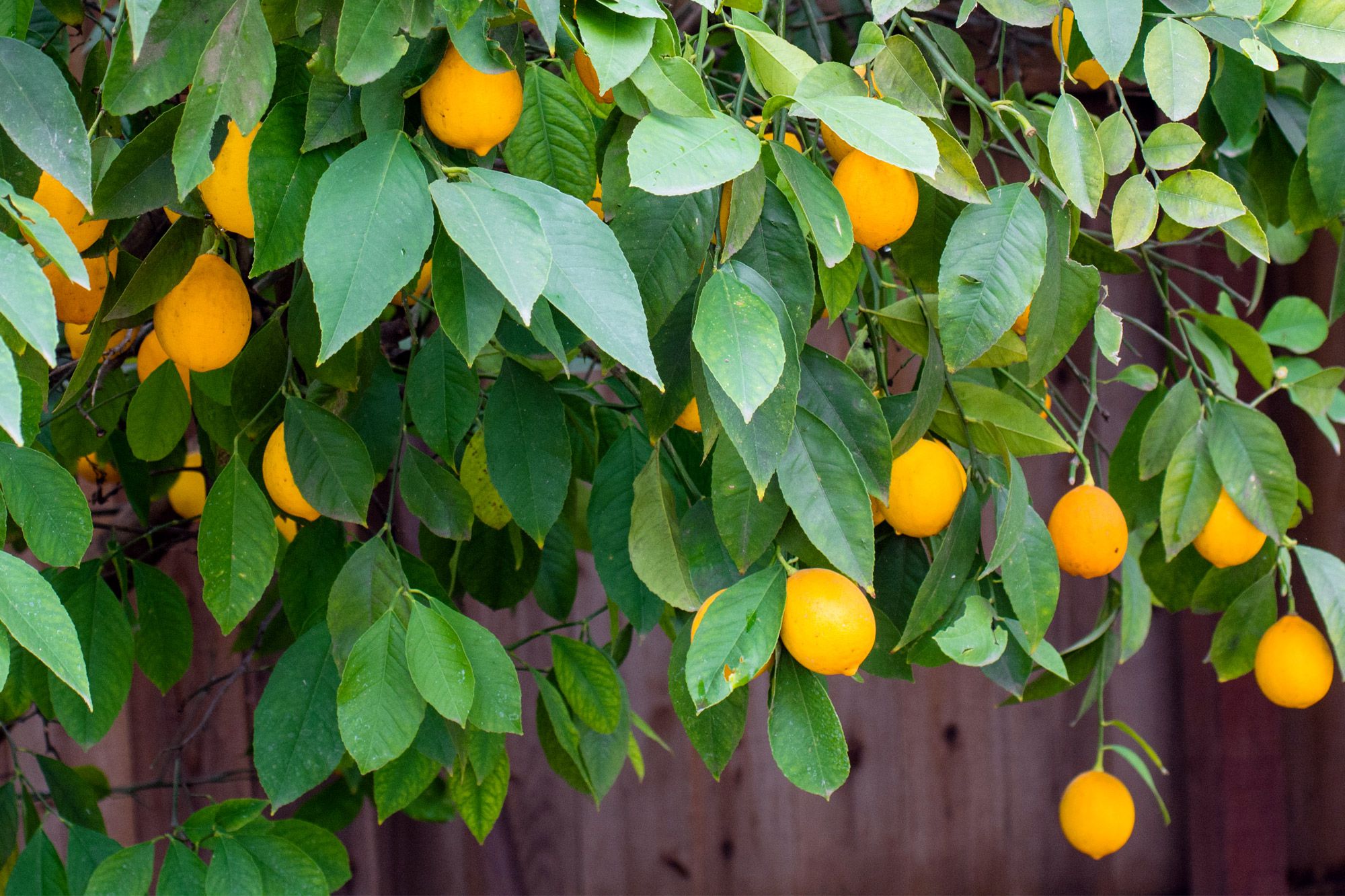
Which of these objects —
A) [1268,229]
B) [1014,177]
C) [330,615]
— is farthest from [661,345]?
[1014,177]

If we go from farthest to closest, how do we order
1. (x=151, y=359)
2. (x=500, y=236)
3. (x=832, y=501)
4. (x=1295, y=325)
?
1. (x=1295, y=325)
2. (x=151, y=359)
3. (x=832, y=501)
4. (x=500, y=236)

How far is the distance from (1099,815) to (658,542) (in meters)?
0.66

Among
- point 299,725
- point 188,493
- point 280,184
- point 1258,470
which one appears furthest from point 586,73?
point 188,493

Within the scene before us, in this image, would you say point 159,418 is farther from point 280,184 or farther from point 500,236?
point 500,236

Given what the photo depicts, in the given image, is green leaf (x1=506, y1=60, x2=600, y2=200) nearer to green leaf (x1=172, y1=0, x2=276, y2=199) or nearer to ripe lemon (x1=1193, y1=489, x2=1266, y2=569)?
green leaf (x1=172, y1=0, x2=276, y2=199)

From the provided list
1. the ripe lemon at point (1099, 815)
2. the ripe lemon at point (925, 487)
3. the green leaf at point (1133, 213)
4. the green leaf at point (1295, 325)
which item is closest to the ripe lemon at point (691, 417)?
the ripe lemon at point (925, 487)

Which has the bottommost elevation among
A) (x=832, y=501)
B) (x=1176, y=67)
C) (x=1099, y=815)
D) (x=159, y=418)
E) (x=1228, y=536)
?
(x=1099, y=815)

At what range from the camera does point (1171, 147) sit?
58cm

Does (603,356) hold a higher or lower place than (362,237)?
lower

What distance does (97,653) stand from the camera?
30.3 inches

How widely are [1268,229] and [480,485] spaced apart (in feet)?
2.35

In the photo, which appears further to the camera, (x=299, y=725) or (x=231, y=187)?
(x=299, y=725)

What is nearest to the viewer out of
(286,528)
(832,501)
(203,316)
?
(832,501)

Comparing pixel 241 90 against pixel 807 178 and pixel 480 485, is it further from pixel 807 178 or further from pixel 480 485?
pixel 480 485
